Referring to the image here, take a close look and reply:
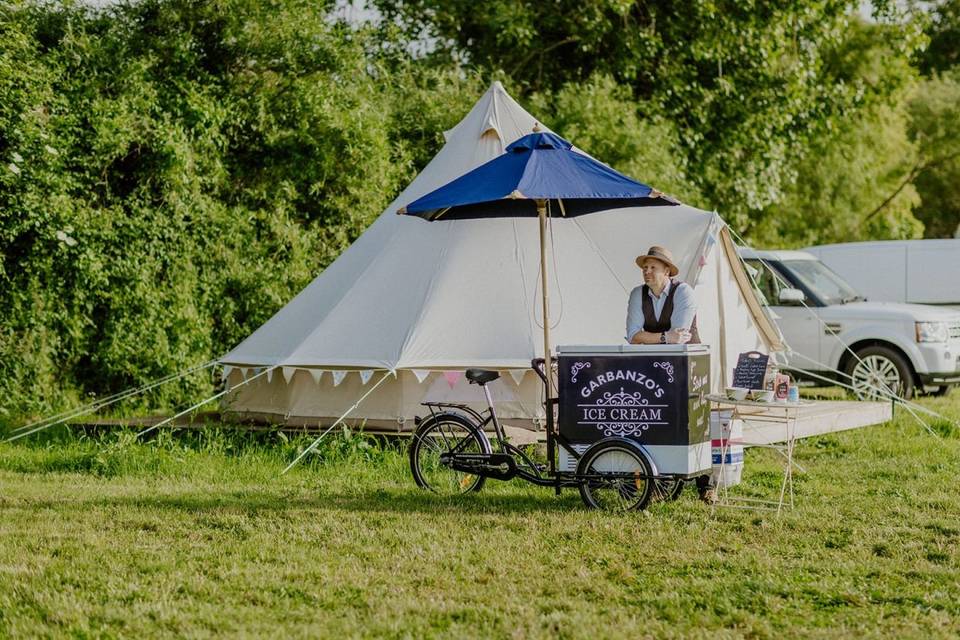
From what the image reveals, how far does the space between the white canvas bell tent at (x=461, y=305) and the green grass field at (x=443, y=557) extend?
998 millimetres

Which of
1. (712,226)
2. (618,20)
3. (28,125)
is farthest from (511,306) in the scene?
(618,20)

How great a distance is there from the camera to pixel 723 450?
7.58 metres

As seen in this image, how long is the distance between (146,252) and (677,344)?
6.25m

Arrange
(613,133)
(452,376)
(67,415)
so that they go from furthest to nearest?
(613,133) < (67,415) < (452,376)

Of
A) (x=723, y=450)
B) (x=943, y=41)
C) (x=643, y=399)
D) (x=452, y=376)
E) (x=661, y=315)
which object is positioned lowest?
(x=723, y=450)

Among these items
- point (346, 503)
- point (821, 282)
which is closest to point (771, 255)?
point (821, 282)

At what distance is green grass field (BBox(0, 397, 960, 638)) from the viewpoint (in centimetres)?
498

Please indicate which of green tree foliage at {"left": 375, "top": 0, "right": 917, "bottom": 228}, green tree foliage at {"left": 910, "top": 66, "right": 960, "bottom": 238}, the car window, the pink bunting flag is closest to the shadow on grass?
the pink bunting flag

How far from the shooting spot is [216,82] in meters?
12.6

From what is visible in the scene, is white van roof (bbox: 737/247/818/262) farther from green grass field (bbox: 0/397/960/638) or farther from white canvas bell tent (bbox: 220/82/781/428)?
green grass field (bbox: 0/397/960/638)

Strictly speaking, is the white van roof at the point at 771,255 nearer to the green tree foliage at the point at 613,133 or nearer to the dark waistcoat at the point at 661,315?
A: the green tree foliage at the point at 613,133

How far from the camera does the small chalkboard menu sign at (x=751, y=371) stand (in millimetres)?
7289

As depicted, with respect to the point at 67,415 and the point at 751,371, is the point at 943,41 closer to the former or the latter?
the point at 67,415

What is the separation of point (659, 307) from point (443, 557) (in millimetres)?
2628
